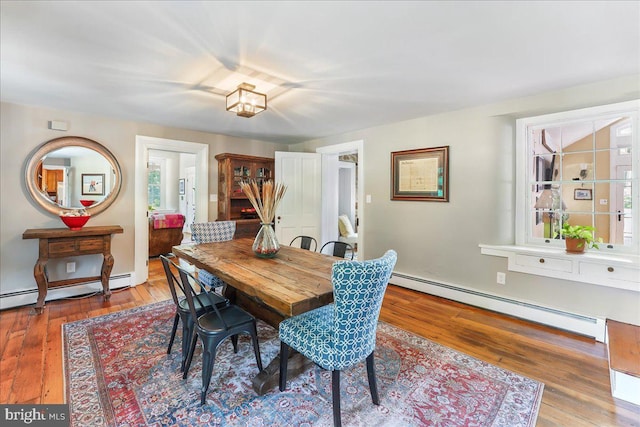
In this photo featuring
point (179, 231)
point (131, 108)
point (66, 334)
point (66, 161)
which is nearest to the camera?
point (66, 334)

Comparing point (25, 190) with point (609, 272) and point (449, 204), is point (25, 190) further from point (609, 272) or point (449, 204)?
point (609, 272)

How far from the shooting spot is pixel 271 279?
5.86 ft

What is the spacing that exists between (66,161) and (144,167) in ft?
2.65

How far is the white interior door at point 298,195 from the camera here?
4738mm

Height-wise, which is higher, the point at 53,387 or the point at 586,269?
the point at 586,269

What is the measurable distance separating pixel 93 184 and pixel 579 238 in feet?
17.7

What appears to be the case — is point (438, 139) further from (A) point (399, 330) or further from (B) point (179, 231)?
(B) point (179, 231)

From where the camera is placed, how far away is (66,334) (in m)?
2.56

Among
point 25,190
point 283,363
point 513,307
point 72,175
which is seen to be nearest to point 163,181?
point 72,175

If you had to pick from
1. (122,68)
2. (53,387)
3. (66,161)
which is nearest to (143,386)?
(53,387)

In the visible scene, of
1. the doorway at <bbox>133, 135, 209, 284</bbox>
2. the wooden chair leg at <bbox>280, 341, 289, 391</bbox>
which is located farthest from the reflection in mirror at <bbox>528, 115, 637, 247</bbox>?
the doorway at <bbox>133, 135, 209, 284</bbox>

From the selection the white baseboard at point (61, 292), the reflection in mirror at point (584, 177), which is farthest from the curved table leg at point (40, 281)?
the reflection in mirror at point (584, 177)

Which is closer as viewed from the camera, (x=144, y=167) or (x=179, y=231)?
(x=144, y=167)

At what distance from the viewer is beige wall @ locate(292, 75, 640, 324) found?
2574 millimetres
